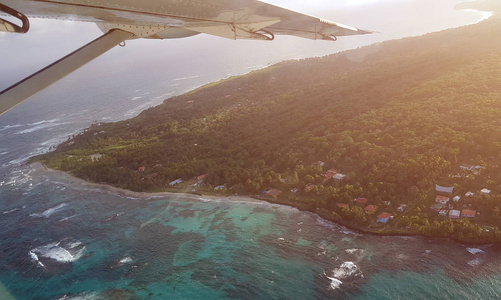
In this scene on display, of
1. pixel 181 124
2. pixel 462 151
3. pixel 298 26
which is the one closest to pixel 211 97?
pixel 181 124

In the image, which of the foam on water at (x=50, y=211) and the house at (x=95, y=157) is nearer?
the foam on water at (x=50, y=211)

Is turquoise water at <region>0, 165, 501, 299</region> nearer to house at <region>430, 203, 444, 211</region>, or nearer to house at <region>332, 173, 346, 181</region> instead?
house at <region>430, 203, 444, 211</region>

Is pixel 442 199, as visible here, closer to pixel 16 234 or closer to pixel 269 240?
pixel 269 240

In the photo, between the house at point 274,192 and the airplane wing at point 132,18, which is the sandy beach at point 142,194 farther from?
the airplane wing at point 132,18

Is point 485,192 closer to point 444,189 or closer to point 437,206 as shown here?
point 444,189

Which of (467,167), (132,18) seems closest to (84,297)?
(132,18)

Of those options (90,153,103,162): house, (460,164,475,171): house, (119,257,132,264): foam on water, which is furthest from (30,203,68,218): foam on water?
(460,164,475,171): house

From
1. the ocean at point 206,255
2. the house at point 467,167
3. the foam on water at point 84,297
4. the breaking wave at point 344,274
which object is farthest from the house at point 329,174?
the foam on water at point 84,297
